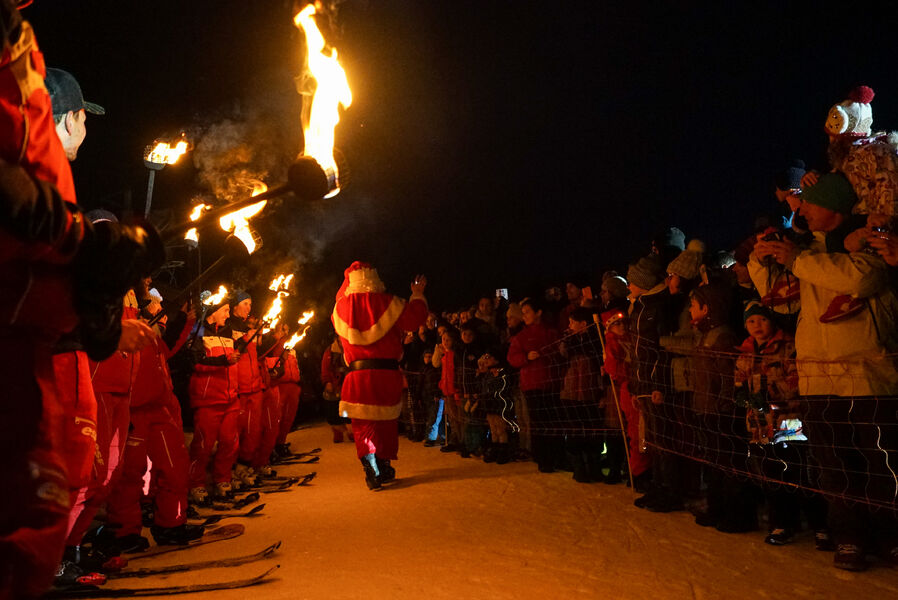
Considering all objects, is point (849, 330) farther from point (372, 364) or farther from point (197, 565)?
point (372, 364)

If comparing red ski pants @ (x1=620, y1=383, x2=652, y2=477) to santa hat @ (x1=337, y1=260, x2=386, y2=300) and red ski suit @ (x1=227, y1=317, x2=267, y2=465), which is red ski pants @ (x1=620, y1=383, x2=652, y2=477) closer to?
santa hat @ (x1=337, y1=260, x2=386, y2=300)

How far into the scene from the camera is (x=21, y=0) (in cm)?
204

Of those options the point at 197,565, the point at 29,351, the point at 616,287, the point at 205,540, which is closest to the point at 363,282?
the point at 616,287

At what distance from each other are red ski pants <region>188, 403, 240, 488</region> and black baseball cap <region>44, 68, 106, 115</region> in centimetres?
513

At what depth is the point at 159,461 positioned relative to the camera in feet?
18.0

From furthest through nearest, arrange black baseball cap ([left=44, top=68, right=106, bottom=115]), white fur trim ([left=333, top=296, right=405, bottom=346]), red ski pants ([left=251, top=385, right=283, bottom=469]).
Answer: red ski pants ([left=251, top=385, right=283, bottom=469]) < white fur trim ([left=333, top=296, right=405, bottom=346]) < black baseball cap ([left=44, top=68, right=106, bottom=115])

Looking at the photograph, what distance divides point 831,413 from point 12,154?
4.49m

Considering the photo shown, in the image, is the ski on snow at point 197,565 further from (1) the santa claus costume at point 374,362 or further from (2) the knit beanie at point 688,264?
(2) the knit beanie at point 688,264

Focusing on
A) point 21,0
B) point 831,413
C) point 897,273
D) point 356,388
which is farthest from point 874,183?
point 356,388

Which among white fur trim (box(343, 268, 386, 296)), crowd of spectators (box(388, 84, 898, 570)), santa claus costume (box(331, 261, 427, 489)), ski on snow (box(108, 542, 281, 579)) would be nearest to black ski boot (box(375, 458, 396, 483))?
santa claus costume (box(331, 261, 427, 489))

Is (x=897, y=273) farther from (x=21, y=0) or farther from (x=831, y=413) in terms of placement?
(x=21, y=0)

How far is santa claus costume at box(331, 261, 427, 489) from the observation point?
8.12m

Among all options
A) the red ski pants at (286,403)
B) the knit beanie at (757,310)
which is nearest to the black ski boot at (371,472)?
the red ski pants at (286,403)

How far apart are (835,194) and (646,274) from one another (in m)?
2.47
